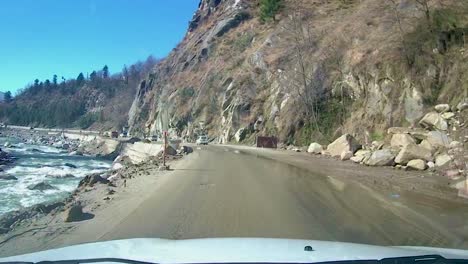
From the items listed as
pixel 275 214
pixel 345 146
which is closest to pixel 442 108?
pixel 345 146

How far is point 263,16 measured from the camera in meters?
84.0

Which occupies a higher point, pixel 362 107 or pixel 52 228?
pixel 362 107

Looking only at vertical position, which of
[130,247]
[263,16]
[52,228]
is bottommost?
[52,228]

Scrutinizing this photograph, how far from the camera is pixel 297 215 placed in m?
10.7

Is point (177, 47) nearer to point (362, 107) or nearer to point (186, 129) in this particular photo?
point (186, 129)

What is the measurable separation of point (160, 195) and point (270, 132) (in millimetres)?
43257

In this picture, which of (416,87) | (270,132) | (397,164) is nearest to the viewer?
(397,164)

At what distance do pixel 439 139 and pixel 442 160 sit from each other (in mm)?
2936

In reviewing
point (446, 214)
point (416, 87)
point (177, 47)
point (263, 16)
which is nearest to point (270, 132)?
point (416, 87)

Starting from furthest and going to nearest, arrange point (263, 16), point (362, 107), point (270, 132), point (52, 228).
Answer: point (263, 16) → point (270, 132) → point (362, 107) → point (52, 228)

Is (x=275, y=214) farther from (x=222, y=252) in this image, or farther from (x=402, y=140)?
(x=402, y=140)

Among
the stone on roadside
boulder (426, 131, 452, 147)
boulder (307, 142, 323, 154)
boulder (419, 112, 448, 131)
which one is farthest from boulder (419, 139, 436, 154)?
the stone on roadside

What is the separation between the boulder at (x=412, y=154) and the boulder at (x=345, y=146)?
24.8 ft

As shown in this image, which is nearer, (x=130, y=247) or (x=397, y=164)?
(x=130, y=247)
